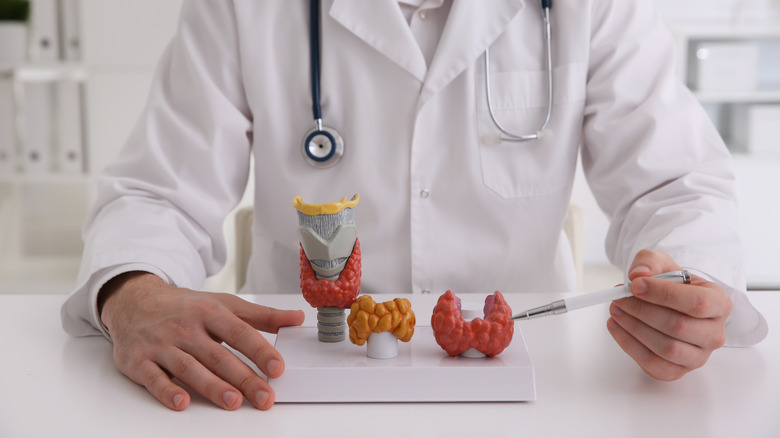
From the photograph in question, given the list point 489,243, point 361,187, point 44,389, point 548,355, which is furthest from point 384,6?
point 44,389

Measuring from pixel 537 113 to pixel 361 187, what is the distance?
31 centimetres

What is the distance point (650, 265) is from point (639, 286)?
59mm

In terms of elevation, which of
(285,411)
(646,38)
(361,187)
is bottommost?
(285,411)

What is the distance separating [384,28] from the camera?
1.23m

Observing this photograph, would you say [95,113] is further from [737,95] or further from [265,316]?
[737,95]

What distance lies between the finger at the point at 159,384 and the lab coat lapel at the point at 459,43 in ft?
2.03

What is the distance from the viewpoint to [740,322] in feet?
2.94

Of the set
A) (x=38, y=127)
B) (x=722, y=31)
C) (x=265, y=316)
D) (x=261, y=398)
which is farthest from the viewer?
(x=722, y=31)

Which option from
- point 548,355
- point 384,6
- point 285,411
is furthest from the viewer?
point 384,6

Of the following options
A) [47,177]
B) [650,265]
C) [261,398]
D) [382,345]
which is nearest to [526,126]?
[650,265]

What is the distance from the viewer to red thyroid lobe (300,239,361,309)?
0.81 m

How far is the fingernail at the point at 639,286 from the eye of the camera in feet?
2.53

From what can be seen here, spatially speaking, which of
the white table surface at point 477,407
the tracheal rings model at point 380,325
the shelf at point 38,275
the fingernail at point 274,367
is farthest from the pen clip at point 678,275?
the shelf at point 38,275

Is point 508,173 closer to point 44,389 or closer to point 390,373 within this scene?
point 390,373
